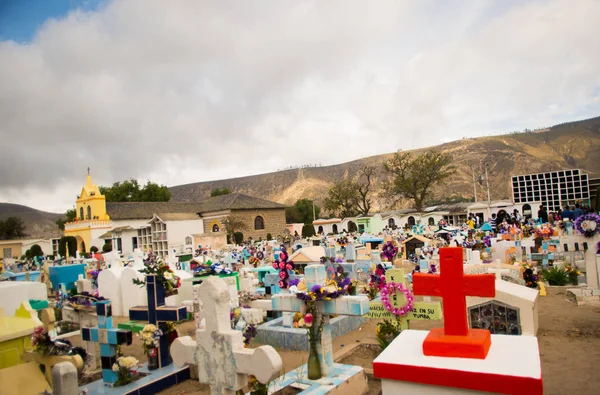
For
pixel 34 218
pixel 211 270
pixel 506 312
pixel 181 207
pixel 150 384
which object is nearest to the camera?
pixel 150 384

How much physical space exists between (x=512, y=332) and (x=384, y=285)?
90.0 inches

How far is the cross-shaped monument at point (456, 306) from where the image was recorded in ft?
9.06

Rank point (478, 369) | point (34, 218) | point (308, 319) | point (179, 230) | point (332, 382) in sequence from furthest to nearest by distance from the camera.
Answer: point (34, 218), point (179, 230), point (308, 319), point (332, 382), point (478, 369)

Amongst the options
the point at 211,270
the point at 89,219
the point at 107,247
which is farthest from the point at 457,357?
the point at 89,219

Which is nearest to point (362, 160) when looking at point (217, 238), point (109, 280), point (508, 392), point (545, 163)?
point (545, 163)

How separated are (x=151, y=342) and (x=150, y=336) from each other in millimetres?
111

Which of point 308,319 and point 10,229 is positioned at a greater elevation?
point 10,229

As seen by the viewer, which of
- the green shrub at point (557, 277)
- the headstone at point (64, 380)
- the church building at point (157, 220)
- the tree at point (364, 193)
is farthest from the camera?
the tree at point (364, 193)

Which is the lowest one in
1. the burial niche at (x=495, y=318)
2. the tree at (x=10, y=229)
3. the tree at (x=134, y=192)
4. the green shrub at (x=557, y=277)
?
the green shrub at (x=557, y=277)

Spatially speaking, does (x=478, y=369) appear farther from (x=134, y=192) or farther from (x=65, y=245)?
(x=134, y=192)

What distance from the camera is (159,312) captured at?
23.6 ft

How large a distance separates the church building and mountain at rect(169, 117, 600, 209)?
2040 inches

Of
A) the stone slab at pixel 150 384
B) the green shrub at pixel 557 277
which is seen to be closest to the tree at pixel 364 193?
the green shrub at pixel 557 277

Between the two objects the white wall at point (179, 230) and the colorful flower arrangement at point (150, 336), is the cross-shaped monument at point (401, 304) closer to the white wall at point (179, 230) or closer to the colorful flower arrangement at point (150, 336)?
the colorful flower arrangement at point (150, 336)
